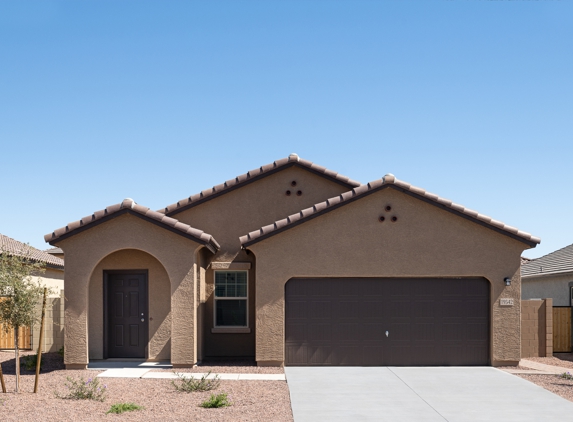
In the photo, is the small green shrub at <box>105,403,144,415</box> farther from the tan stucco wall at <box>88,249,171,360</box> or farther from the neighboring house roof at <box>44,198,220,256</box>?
the tan stucco wall at <box>88,249,171,360</box>

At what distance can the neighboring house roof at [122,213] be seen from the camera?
1609 centimetres

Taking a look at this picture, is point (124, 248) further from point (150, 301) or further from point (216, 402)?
point (216, 402)

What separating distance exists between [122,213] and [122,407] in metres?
6.09

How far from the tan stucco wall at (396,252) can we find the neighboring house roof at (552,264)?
7.83 meters

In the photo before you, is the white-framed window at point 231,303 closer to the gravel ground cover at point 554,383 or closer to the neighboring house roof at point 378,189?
the neighboring house roof at point 378,189

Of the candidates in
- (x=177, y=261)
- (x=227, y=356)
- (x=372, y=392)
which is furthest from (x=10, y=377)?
(x=372, y=392)

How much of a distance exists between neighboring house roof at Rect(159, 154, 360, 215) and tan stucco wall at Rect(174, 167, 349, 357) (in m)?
0.18

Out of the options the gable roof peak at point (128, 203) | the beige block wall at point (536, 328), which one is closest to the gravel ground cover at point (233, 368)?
the gable roof peak at point (128, 203)

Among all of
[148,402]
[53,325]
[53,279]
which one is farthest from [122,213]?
[53,279]

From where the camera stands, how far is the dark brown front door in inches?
677

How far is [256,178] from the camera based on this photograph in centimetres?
1914

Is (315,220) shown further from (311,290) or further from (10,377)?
(10,377)

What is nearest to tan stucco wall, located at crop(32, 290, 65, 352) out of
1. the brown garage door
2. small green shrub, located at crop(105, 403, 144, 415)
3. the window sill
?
the window sill

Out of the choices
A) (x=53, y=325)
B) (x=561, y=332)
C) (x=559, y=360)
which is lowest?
(x=559, y=360)
